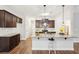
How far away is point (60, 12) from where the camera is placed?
3.05 meters

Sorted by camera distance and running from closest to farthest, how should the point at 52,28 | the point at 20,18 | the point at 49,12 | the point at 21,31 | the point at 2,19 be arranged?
the point at 20,18 < the point at 21,31 < the point at 52,28 < the point at 49,12 < the point at 2,19

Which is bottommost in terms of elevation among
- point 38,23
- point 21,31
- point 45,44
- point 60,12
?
point 45,44

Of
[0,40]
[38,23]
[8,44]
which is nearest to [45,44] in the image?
[8,44]

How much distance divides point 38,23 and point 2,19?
1.92 meters

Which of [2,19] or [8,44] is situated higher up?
[2,19]
